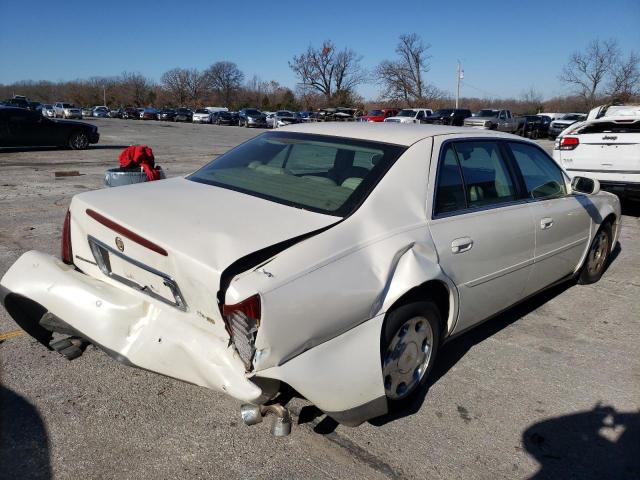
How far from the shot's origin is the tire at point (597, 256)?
5.13m

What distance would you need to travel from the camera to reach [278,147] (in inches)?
148

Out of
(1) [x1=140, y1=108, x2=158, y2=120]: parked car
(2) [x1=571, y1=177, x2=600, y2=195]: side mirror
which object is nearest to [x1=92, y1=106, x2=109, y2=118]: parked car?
(1) [x1=140, y1=108, x2=158, y2=120]: parked car

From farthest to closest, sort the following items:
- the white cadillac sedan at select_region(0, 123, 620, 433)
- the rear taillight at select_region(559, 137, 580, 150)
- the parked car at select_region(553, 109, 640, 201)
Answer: the rear taillight at select_region(559, 137, 580, 150)
the parked car at select_region(553, 109, 640, 201)
the white cadillac sedan at select_region(0, 123, 620, 433)

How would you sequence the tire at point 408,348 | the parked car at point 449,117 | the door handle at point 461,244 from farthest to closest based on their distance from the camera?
1. the parked car at point 449,117
2. the door handle at point 461,244
3. the tire at point 408,348

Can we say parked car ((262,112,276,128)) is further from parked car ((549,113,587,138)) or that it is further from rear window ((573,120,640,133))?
rear window ((573,120,640,133))

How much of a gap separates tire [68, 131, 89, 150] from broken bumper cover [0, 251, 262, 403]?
16214 millimetres

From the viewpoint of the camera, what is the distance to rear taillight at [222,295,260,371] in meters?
2.24

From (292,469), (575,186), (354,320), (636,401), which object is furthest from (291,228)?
(575,186)

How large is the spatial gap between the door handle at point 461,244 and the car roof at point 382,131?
2.13ft

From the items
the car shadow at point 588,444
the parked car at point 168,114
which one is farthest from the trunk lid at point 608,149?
the parked car at point 168,114

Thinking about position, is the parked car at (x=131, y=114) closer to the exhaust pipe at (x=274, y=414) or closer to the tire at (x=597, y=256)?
the tire at (x=597, y=256)

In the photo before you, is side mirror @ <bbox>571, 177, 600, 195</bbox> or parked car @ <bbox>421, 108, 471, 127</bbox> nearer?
side mirror @ <bbox>571, 177, 600, 195</bbox>

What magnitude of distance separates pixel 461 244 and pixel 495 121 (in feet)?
97.2

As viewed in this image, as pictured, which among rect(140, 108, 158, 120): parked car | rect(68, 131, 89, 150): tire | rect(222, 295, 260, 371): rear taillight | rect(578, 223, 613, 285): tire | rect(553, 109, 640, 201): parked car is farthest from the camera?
rect(140, 108, 158, 120): parked car
